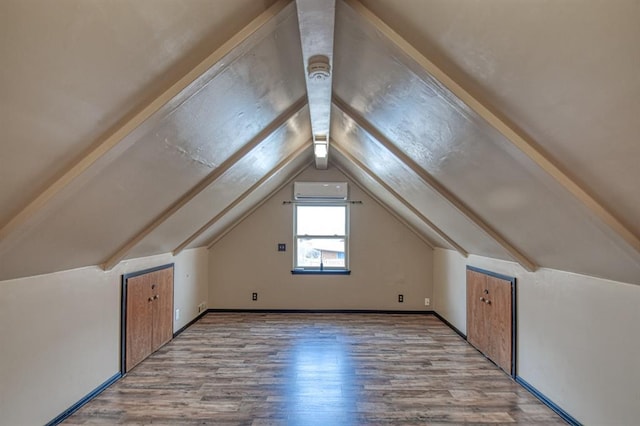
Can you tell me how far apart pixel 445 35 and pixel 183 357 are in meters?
3.75

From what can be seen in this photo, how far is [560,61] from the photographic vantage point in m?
1.21

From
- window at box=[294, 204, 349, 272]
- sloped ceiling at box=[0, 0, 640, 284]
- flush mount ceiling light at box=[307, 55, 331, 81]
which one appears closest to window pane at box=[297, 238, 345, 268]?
window at box=[294, 204, 349, 272]

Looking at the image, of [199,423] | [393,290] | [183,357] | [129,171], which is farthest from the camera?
[393,290]

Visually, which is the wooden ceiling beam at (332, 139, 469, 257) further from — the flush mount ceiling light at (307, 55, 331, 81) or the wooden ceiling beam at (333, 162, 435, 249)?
the flush mount ceiling light at (307, 55, 331, 81)

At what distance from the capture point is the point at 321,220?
19.0ft

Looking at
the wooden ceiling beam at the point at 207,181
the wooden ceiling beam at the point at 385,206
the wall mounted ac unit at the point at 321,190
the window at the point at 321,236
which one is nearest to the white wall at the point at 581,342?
the wooden ceiling beam at the point at 385,206

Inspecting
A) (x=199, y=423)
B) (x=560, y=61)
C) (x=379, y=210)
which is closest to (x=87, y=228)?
(x=199, y=423)

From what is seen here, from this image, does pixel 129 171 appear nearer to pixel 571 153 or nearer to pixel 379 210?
pixel 571 153

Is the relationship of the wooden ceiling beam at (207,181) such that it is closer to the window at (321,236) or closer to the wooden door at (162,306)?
the wooden door at (162,306)

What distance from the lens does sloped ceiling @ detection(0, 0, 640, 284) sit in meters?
1.16

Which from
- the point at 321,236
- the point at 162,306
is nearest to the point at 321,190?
the point at 321,236

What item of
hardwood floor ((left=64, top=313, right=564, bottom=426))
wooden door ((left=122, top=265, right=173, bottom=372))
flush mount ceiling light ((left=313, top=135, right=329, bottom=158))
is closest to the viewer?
hardwood floor ((left=64, top=313, right=564, bottom=426))

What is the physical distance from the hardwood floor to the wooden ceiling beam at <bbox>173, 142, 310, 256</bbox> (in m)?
1.20

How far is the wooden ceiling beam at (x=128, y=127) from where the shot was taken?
1.63 metres
